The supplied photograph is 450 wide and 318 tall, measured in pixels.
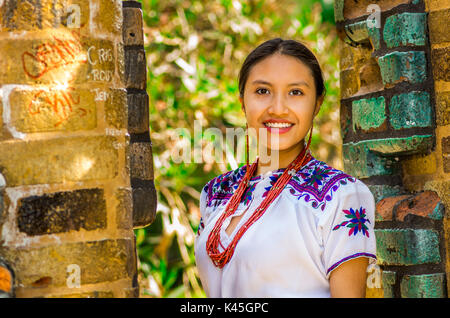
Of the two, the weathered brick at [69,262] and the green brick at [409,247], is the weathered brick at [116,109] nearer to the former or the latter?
the weathered brick at [69,262]

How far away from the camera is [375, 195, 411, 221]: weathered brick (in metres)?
2.69

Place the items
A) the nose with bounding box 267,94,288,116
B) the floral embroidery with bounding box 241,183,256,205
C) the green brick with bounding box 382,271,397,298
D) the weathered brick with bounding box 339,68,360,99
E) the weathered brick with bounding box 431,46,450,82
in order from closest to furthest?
the nose with bounding box 267,94,288,116 → the floral embroidery with bounding box 241,183,256,205 → the weathered brick with bounding box 431,46,450,82 → the green brick with bounding box 382,271,397,298 → the weathered brick with bounding box 339,68,360,99

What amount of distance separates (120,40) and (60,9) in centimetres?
22

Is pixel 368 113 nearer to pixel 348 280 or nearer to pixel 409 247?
pixel 409 247

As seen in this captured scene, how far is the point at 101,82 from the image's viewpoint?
6.22ft

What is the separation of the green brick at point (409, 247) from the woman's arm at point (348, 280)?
702mm

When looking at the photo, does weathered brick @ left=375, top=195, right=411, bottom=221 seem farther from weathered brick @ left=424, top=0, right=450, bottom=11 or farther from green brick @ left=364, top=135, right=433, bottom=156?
weathered brick @ left=424, top=0, right=450, bottom=11

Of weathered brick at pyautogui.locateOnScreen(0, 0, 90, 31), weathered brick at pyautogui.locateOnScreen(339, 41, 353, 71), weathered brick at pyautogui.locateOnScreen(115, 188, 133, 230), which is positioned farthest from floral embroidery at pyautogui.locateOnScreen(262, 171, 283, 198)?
weathered brick at pyautogui.locateOnScreen(339, 41, 353, 71)

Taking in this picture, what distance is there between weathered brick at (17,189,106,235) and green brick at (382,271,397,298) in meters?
1.40

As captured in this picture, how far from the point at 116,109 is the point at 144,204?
2.11 feet

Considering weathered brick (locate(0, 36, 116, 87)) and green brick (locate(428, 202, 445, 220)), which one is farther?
green brick (locate(428, 202, 445, 220))

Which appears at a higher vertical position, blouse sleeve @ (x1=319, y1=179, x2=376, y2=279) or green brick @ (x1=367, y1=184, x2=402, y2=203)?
green brick @ (x1=367, y1=184, x2=402, y2=203)

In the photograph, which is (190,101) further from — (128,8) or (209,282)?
(209,282)
